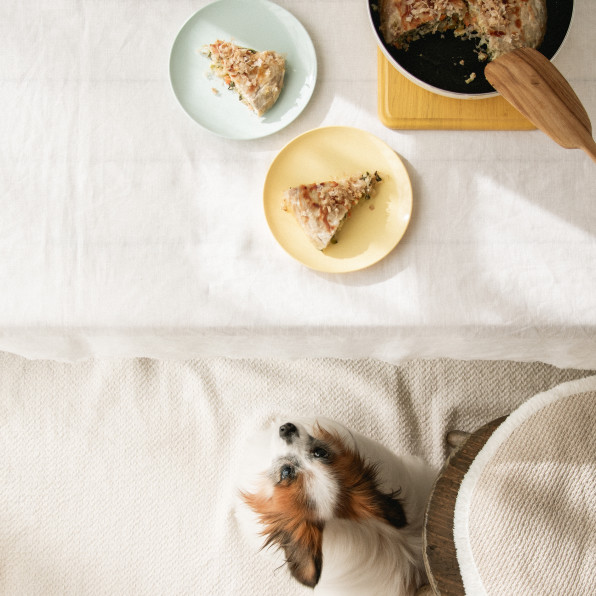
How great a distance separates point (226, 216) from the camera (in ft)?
2.99

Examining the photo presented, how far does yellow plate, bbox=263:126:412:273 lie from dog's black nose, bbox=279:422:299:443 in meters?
0.36

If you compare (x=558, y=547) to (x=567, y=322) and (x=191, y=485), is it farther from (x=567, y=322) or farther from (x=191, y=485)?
(x=191, y=485)

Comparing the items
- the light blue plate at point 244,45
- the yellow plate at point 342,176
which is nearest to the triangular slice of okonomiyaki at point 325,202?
the yellow plate at point 342,176

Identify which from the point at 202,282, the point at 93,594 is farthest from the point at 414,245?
the point at 93,594

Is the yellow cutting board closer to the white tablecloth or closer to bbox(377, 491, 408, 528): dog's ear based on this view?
the white tablecloth

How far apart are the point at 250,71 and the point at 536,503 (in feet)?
2.78

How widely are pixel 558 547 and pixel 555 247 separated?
485mm

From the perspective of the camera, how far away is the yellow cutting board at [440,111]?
92 centimetres

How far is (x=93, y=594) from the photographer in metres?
1.39

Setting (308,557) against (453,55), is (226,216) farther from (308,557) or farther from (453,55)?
(308,557)

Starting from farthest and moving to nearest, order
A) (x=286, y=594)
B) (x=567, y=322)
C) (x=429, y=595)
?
(x=286, y=594), (x=429, y=595), (x=567, y=322)

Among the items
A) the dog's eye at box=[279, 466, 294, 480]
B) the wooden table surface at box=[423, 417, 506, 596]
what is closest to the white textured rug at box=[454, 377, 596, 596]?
the wooden table surface at box=[423, 417, 506, 596]

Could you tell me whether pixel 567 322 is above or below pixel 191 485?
above

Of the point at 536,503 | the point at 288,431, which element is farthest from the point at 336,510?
the point at 536,503
